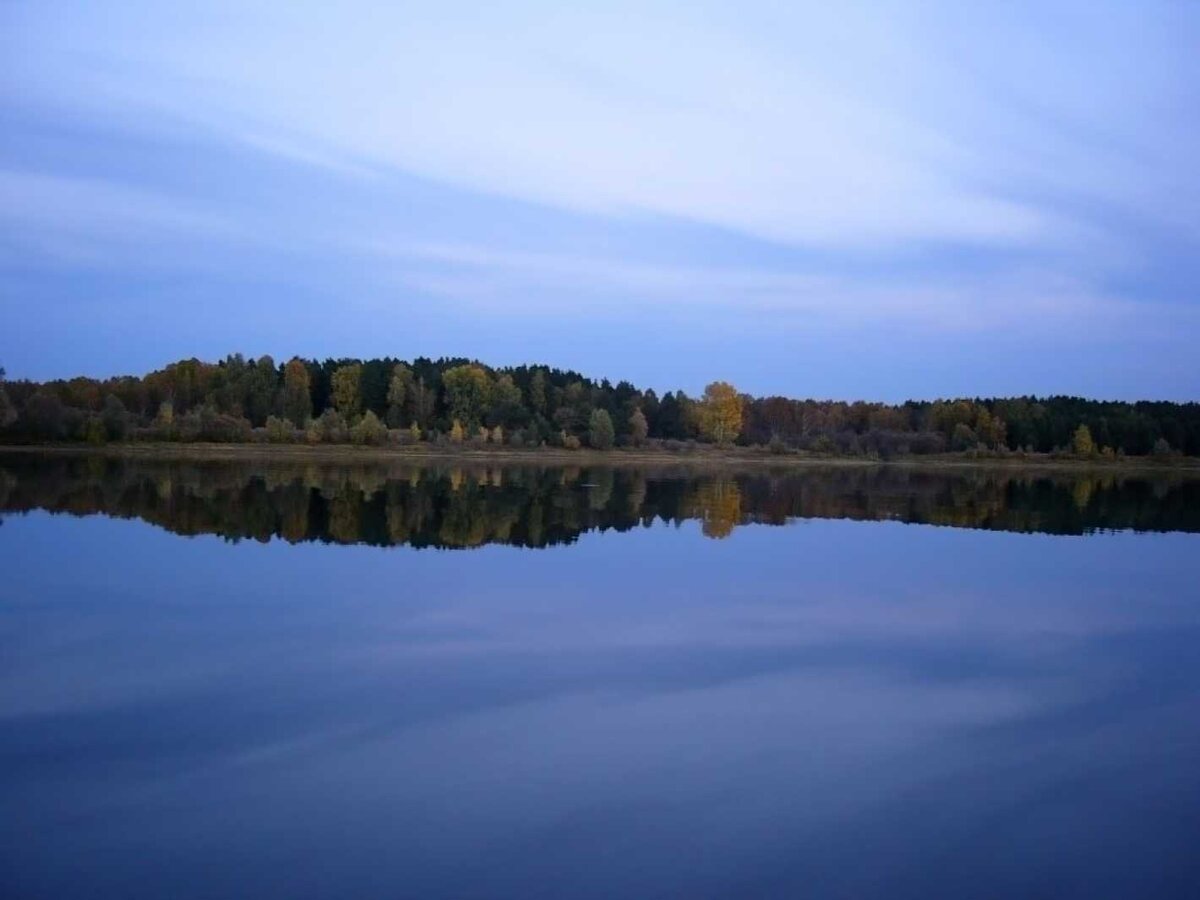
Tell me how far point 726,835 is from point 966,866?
141 cm

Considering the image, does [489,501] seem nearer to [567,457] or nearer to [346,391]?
[567,457]

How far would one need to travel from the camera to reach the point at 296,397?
81312mm

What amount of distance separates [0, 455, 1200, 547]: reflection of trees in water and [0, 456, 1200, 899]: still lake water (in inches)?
118

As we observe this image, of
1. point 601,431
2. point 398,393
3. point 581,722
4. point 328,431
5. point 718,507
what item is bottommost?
point 581,722

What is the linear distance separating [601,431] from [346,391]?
20.7 metres

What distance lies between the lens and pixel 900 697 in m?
10.0

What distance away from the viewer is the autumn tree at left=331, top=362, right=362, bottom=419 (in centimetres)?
8500

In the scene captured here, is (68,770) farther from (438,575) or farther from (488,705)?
(438,575)

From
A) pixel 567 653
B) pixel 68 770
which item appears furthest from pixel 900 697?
pixel 68 770

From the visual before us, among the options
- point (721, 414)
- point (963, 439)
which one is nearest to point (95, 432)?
point (721, 414)

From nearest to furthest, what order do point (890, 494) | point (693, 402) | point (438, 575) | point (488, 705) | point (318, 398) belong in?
point (488, 705), point (438, 575), point (890, 494), point (318, 398), point (693, 402)

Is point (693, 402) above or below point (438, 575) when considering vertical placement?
above

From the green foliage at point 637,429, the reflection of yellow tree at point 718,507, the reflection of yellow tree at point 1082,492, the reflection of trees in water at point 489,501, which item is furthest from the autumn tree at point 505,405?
the reflection of yellow tree at point 1082,492

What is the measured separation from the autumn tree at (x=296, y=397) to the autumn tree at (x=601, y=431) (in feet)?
69.1
